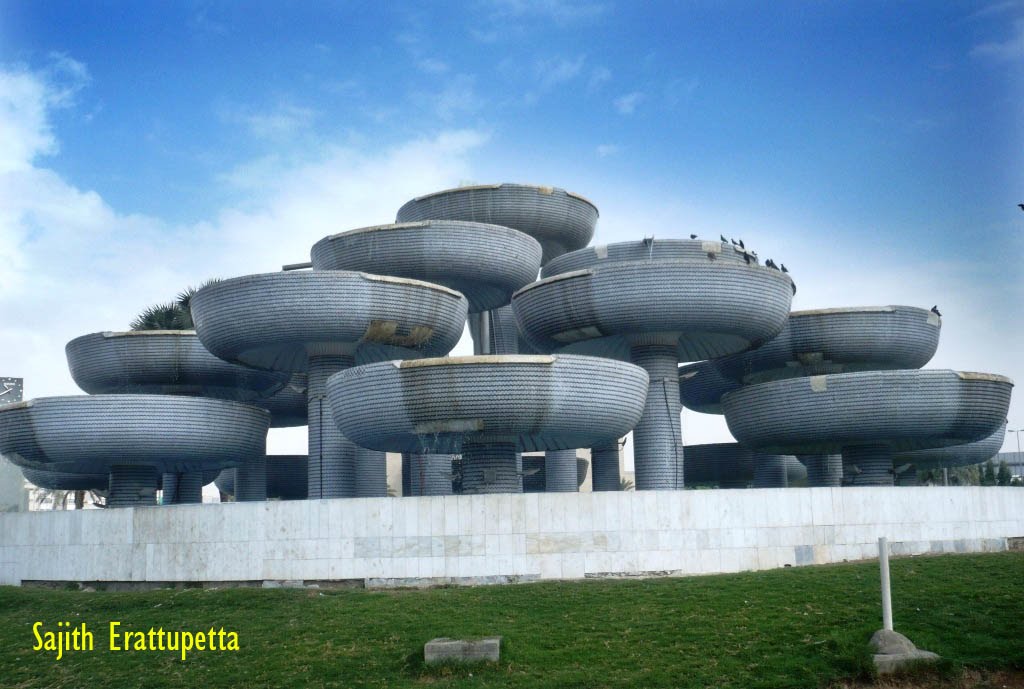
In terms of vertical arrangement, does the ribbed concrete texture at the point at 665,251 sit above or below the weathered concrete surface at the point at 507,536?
above

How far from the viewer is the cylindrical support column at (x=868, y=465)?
3831cm

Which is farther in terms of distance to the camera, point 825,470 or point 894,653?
point 825,470

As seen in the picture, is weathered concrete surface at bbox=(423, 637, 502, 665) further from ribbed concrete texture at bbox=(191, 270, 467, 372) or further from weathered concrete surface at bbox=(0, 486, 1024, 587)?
ribbed concrete texture at bbox=(191, 270, 467, 372)

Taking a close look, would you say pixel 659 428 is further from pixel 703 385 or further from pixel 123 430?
pixel 123 430

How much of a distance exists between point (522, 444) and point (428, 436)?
17.8 feet

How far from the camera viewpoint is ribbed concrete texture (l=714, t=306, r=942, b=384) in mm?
40938

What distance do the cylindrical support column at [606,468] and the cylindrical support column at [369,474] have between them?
29.5 ft

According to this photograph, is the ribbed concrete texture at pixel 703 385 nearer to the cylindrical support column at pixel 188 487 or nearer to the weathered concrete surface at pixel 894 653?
the cylindrical support column at pixel 188 487

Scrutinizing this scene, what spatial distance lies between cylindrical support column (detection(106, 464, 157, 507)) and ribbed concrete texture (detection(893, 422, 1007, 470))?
1161 inches

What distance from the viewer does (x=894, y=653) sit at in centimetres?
1827

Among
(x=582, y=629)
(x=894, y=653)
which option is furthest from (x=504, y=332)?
(x=894, y=653)

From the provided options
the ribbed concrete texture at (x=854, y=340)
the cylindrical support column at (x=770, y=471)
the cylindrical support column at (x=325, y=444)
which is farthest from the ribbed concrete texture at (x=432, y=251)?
the cylindrical support column at (x=770, y=471)

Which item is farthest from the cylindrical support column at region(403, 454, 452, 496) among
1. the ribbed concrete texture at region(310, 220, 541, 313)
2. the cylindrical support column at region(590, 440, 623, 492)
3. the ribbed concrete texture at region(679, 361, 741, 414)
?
the ribbed concrete texture at region(679, 361, 741, 414)

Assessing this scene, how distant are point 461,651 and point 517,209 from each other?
27.8 meters
